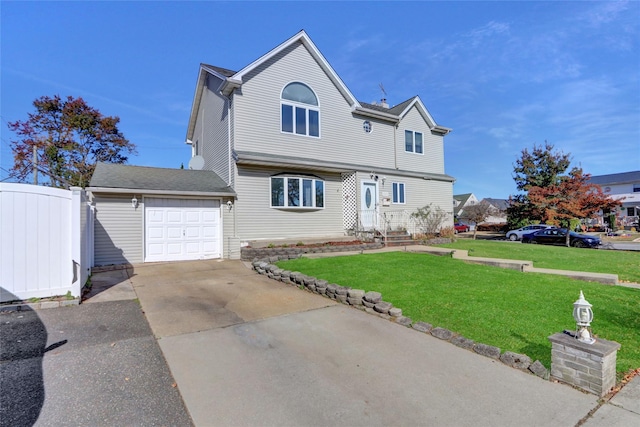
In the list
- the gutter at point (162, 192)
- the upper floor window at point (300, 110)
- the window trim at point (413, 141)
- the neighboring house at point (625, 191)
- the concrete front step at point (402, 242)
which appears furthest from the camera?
the neighboring house at point (625, 191)

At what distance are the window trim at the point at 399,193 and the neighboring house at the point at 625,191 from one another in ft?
127

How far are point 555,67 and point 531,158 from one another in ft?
75.9

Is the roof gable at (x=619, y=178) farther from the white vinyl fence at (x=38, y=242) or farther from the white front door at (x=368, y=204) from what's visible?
the white vinyl fence at (x=38, y=242)

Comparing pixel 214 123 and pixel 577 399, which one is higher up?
pixel 214 123

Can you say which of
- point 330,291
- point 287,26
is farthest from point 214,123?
point 330,291

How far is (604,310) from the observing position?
18.1 feet

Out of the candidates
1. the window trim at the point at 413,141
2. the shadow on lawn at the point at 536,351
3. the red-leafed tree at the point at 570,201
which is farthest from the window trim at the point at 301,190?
the red-leafed tree at the point at 570,201

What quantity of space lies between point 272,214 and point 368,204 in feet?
17.3

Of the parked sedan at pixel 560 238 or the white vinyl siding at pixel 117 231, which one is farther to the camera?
the parked sedan at pixel 560 238

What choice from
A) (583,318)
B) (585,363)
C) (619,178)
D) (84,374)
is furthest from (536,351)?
(619,178)

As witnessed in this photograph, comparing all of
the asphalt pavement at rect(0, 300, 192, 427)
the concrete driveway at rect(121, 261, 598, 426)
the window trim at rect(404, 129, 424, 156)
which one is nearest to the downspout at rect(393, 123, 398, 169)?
the window trim at rect(404, 129, 424, 156)

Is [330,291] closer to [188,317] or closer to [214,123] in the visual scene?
[188,317]

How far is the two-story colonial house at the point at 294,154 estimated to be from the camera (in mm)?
12461

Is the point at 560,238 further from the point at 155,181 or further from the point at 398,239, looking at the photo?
the point at 155,181
